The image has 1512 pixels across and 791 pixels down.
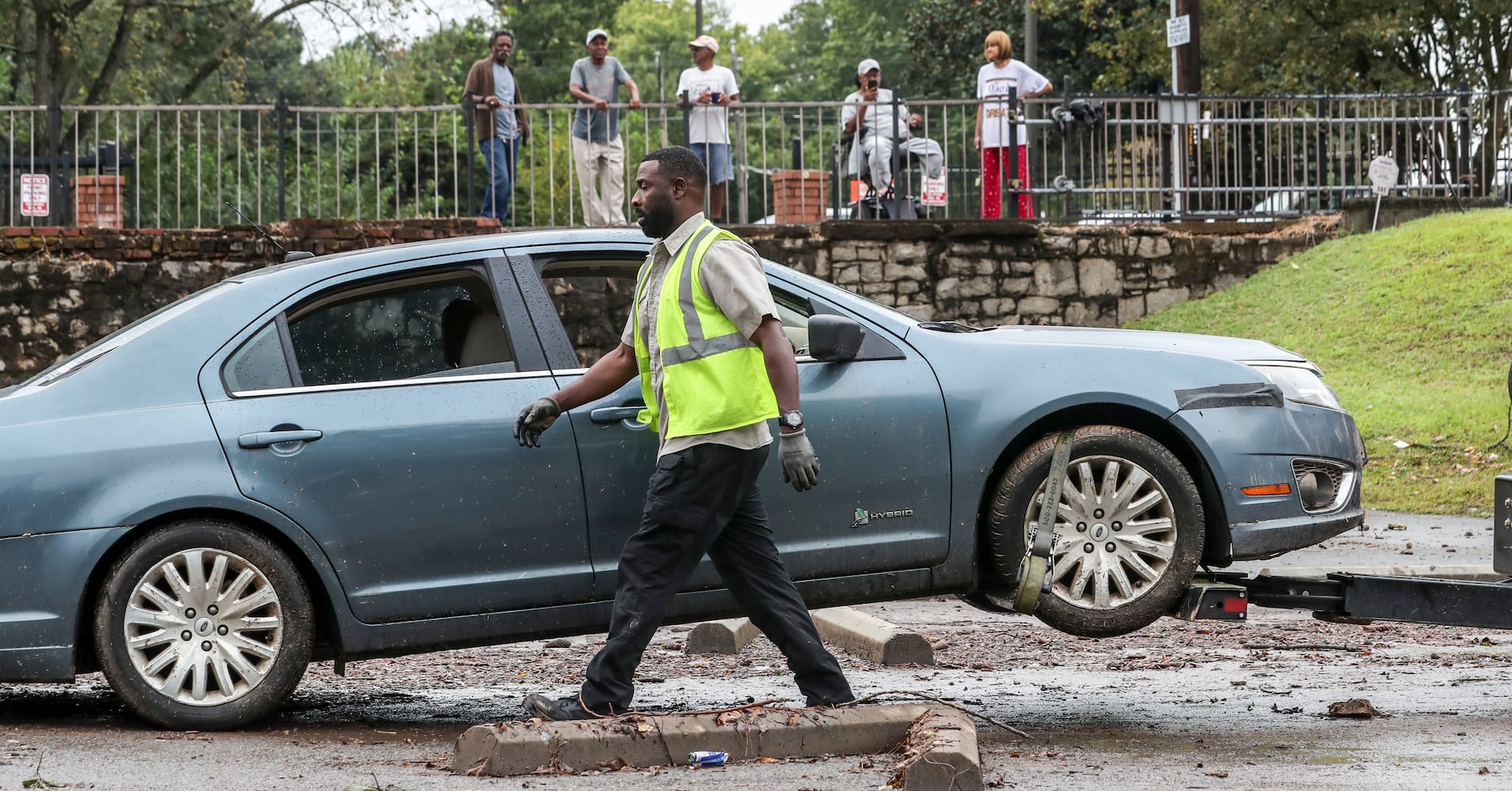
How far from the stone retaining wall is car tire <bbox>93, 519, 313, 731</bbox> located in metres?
8.77

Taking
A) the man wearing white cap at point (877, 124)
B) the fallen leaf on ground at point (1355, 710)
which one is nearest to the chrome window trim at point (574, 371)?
the fallen leaf on ground at point (1355, 710)

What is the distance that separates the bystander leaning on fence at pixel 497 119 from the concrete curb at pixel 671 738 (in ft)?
35.0

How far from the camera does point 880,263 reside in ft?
52.2

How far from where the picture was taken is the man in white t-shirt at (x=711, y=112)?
1523 centimetres

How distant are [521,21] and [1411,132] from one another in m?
51.2

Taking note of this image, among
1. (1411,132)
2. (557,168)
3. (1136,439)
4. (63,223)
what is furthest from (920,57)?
(1136,439)

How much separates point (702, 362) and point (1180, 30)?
17.1 metres

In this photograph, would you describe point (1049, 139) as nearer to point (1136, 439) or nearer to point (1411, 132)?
point (1411, 132)

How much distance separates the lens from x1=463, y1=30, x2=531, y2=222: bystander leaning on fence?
1517 centimetres

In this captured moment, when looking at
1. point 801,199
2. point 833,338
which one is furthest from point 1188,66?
point 833,338

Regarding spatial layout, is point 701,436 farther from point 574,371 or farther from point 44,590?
point 44,590

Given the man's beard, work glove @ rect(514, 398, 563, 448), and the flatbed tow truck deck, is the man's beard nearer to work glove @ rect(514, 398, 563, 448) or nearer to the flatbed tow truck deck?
work glove @ rect(514, 398, 563, 448)

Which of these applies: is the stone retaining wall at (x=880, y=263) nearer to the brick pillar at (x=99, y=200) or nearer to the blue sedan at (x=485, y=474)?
the brick pillar at (x=99, y=200)

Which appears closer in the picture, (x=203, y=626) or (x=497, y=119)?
(x=203, y=626)
